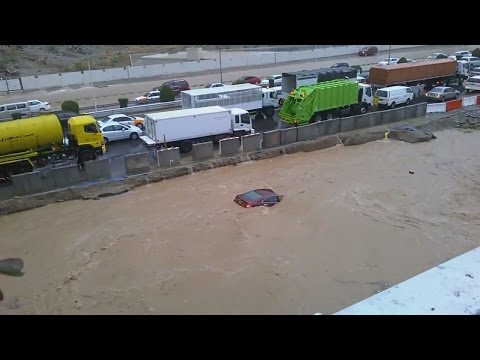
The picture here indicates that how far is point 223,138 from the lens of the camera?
22.6 metres

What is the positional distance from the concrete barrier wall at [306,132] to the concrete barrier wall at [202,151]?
5257 mm

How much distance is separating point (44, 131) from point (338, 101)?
16.3 metres

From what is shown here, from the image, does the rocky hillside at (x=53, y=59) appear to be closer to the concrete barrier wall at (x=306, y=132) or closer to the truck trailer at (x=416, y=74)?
the truck trailer at (x=416, y=74)

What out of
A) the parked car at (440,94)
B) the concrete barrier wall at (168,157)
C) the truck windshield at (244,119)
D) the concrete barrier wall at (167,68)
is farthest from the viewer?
the concrete barrier wall at (167,68)

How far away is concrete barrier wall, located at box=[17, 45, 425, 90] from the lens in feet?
141

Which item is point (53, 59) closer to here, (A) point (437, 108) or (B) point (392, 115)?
(B) point (392, 115)

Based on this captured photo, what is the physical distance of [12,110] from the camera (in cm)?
3077

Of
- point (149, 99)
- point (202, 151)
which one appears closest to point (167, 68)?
point (149, 99)

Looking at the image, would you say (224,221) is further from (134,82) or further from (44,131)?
(134,82)

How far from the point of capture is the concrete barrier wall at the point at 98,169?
18.7 m

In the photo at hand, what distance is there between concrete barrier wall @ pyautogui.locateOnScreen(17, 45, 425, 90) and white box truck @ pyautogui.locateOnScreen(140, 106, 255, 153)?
1796cm

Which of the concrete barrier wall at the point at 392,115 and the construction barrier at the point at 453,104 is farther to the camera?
the construction barrier at the point at 453,104

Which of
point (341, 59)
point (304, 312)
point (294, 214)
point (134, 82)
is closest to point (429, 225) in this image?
point (294, 214)

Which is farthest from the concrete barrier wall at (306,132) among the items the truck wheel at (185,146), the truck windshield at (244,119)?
the truck wheel at (185,146)
